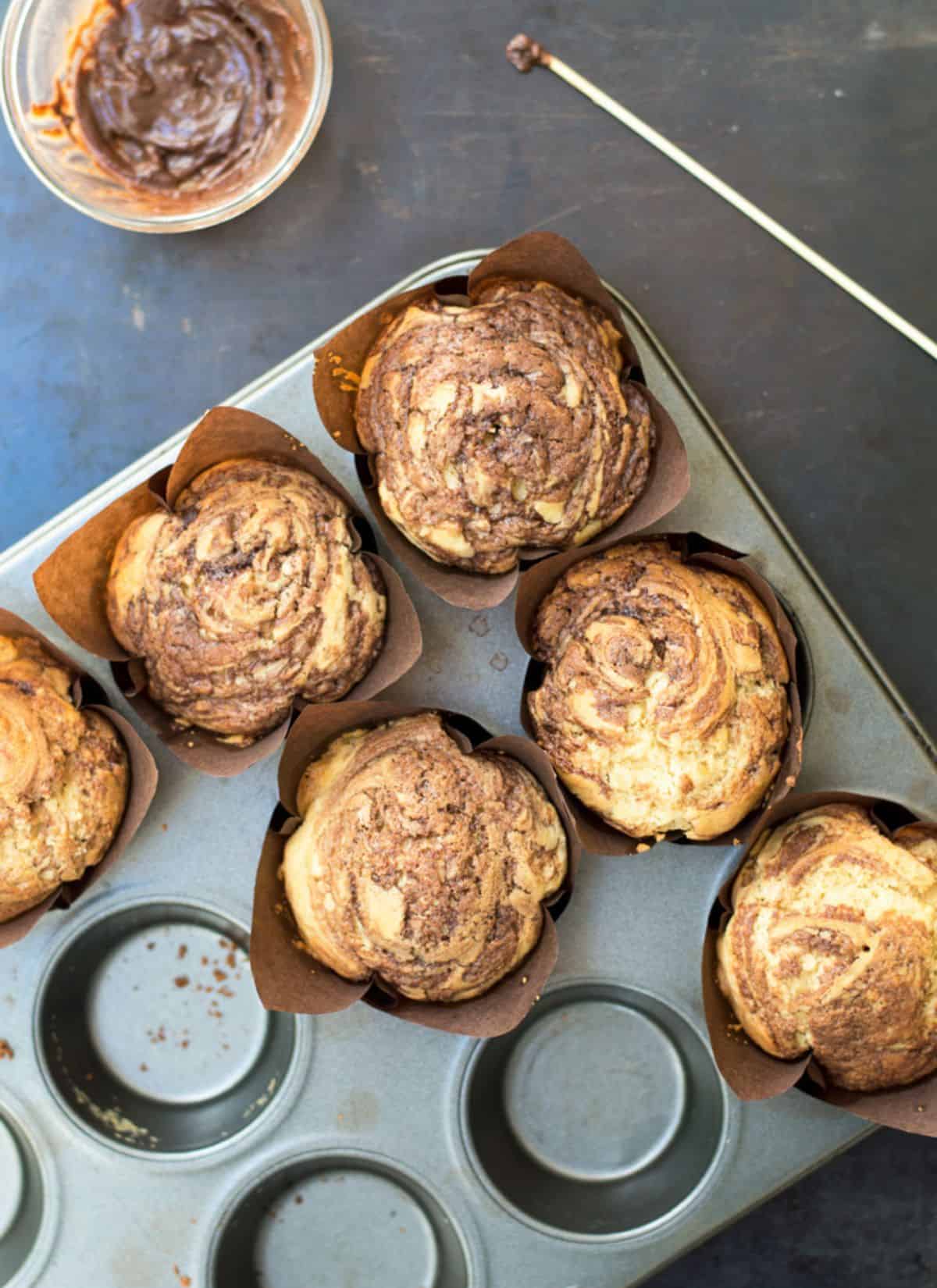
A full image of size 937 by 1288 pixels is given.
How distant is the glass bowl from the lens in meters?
2.43

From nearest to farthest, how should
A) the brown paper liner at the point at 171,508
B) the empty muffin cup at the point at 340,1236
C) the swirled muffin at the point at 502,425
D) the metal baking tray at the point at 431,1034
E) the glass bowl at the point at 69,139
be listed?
the swirled muffin at the point at 502,425, the brown paper liner at the point at 171,508, the metal baking tray at the point at 431,1034, the glass bowl at the point at 69,139, the empty muffin cup at the point at 340,1236

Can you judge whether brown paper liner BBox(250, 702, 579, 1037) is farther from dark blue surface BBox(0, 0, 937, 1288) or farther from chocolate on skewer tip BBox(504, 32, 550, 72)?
chocolate on skewer tip BBox(504, 32, 550, 72)

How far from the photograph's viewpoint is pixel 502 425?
6.59 feet

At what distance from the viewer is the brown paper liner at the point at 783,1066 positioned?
6.89ft

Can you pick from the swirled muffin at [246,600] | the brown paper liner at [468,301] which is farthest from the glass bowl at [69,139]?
the swirled muffin at [246,600]

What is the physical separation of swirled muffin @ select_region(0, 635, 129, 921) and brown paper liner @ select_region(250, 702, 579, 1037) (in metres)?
0.35

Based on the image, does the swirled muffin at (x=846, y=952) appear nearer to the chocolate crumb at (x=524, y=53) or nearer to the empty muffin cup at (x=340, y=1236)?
the empty muffin cup at (x=340, y=1236)

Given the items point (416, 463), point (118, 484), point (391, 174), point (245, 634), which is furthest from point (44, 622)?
point (391, 174)

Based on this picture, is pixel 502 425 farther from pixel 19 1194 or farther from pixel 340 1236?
pixel 19 1194

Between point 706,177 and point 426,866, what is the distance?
179cm

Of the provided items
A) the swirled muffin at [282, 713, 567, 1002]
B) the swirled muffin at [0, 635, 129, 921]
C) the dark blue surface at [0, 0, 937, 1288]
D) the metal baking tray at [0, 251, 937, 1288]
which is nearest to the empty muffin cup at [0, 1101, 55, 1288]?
the metal baking tray at [0, 251, 937, 1288]

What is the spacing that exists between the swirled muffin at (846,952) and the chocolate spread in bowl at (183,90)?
1.97m

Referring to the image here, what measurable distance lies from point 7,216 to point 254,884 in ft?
5.78

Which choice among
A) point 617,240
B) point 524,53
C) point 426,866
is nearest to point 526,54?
point 524,53
